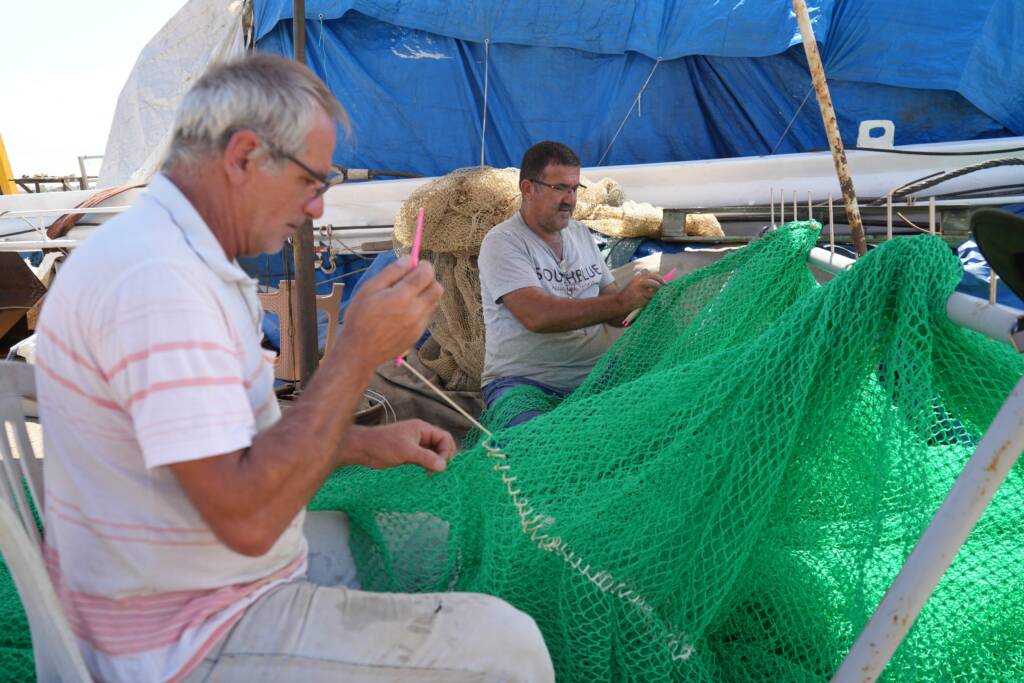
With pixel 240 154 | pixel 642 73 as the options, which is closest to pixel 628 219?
pixel 642 73

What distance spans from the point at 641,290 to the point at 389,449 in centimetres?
171

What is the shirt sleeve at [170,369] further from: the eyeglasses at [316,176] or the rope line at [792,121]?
the rope line at [792,121]

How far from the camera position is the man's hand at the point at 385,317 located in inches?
56.7

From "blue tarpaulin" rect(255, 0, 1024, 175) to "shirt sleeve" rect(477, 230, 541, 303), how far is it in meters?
3.78

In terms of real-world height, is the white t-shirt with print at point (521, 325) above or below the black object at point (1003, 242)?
below

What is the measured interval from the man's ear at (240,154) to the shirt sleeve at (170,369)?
0.23 meters

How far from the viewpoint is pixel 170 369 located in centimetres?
124

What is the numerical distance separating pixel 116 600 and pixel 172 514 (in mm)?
178

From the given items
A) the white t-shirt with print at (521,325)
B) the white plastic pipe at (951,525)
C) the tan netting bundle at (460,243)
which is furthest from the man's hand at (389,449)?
the tan netting bundle at (460,243)

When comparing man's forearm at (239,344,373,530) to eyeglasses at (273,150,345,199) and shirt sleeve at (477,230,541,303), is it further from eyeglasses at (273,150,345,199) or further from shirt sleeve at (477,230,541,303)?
shirt sleeve at (477,230,541,303)

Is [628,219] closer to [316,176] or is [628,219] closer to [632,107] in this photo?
[632,107]

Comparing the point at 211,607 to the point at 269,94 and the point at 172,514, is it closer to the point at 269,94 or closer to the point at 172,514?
the point at 172,514

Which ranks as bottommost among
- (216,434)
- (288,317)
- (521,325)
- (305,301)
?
(288,317)

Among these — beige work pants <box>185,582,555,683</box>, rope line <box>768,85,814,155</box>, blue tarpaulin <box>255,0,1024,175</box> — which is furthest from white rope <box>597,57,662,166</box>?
beige work pants <box>185,582,555,683</box>
